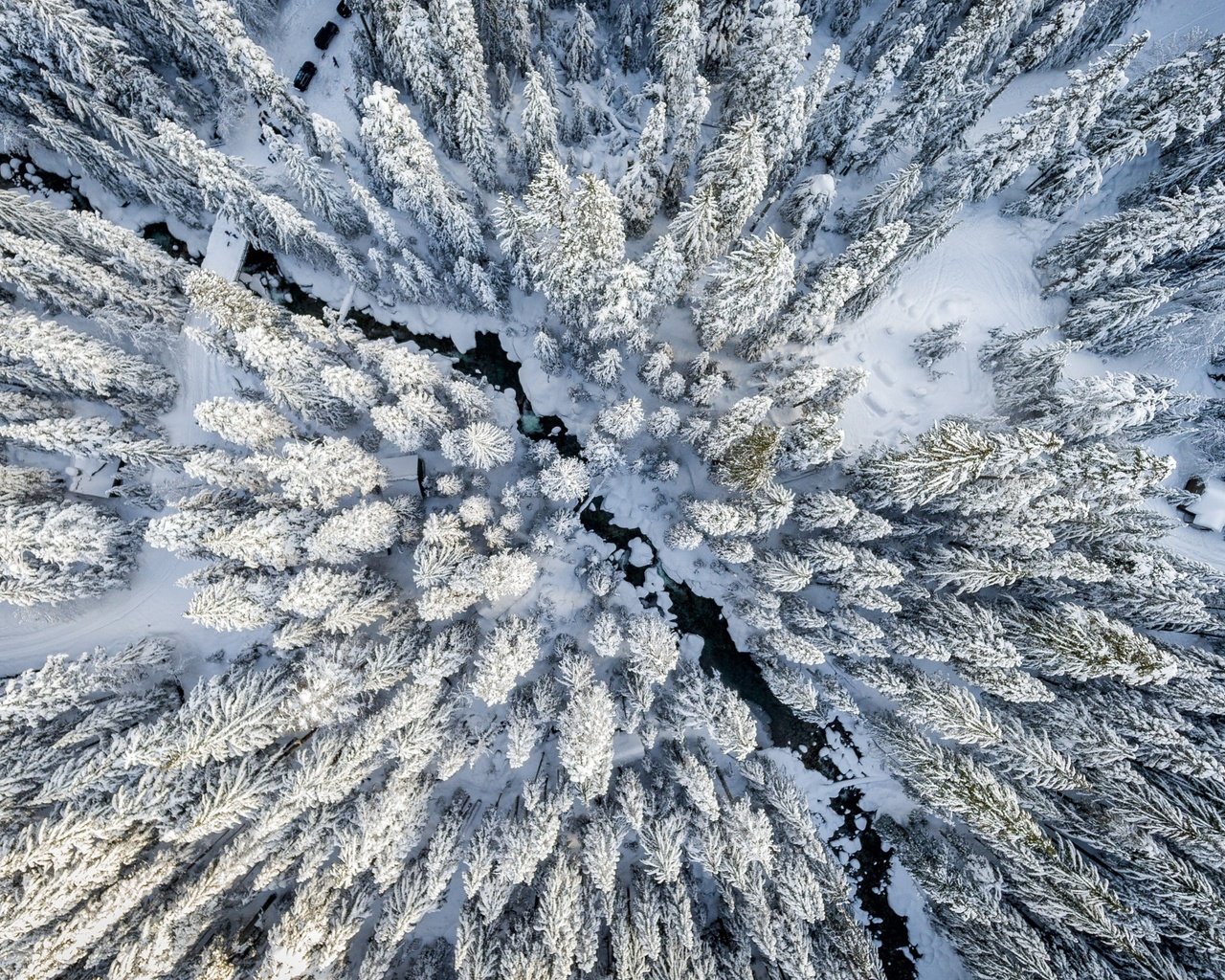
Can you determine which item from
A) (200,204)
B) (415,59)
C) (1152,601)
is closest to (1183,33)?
(1152,601)

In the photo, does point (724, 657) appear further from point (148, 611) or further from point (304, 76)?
point (304, 76)

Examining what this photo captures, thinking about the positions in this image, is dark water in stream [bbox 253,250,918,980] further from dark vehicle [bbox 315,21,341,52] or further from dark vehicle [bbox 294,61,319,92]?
dark vehicle [bbox 315,21,341,52]

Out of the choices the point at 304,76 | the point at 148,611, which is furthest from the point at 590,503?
the point at 304,76

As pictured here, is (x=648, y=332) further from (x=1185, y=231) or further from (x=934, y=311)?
(x=1185, y=231)

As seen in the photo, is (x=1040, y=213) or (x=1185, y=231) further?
(x=1040, y=213)

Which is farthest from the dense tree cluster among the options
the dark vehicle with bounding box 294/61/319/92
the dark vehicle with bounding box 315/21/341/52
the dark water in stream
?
the dark vehicle with bounding box 315/21/341/52

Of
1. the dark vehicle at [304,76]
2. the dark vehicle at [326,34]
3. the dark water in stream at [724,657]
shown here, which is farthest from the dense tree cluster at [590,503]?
the dark vehicle at [326,34]

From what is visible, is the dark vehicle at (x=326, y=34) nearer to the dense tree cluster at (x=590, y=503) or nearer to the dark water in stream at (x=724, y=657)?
the dense tree cluster at (x=590, y=503)
